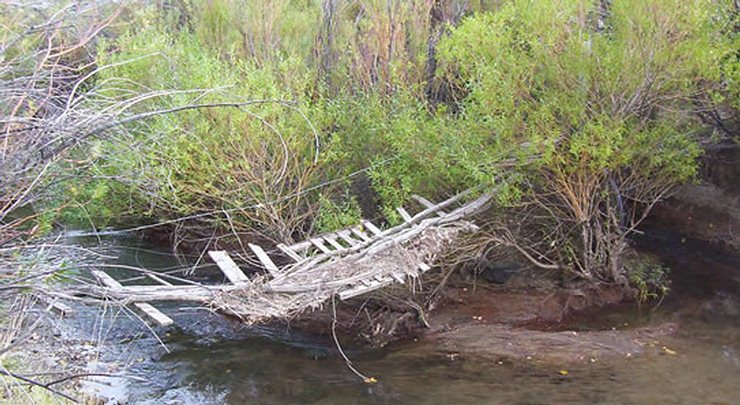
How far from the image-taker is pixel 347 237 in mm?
7367

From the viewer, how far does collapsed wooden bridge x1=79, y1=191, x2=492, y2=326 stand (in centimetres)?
561

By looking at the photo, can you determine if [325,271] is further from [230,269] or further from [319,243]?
[319,243]

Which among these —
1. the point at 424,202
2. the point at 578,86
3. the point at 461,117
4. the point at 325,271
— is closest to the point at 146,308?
the point at 325,271

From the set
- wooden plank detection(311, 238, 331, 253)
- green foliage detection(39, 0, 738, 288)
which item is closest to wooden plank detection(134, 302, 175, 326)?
green foliage detection(39, 0, 738, 288)

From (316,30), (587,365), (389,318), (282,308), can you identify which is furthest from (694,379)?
(316,30)

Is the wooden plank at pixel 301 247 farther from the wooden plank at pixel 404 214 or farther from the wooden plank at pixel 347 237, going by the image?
the wooden plank at pixel 404 214

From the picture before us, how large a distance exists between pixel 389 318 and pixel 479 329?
1062 millimetres

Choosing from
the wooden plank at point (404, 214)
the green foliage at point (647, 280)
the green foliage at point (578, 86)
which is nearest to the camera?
the green foliage at point (578, 86)

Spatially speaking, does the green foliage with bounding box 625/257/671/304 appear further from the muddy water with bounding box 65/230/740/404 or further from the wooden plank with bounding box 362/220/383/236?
the wooden plank with bounding box 362/220/383/236

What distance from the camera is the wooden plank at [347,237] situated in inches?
283

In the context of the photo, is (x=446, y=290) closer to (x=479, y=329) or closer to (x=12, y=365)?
(x=479, y=329)

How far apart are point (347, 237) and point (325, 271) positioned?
1.16m

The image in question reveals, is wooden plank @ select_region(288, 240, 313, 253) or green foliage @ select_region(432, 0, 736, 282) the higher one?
green foliage @ select_region(432, 0, 736, 282)

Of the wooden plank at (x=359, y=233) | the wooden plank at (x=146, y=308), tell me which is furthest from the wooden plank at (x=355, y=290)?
the wooden plank at (x=146, y=308)
